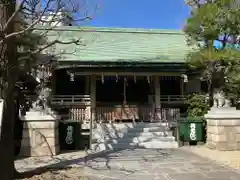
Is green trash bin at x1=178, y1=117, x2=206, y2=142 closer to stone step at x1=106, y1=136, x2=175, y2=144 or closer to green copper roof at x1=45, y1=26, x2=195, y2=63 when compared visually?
stone step at x1=106, y1=136, x2=175, y2=144

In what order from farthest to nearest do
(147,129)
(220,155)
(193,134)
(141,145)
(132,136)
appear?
(147,129), (132,136), (193,134), (141,145), (220,155)

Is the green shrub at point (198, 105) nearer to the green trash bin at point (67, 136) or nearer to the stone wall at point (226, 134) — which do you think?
the stone wall at point (226, 134)

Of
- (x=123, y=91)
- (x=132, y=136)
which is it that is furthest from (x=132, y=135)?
(x=123, y=91)

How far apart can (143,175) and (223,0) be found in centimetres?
840

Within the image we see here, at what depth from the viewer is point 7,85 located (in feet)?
24.9

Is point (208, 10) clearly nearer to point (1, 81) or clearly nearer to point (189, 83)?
point (189, 83)

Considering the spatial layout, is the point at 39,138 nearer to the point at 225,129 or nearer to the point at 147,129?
the point at 147,129

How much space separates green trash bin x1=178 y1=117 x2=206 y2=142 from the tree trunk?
25.5 ft

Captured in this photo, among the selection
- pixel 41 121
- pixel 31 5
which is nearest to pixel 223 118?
pixel 41 121

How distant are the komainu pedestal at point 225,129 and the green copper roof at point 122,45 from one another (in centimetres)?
539

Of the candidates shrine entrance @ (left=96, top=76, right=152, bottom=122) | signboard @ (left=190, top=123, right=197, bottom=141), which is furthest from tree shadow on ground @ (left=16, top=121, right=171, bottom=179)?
shrine entrance @ (left=96, top=76, right=152, bottom=122)

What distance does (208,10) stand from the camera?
539 inches

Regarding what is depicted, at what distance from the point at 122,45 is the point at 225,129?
951 centimetres

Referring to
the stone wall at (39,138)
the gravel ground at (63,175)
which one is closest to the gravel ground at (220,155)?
the gravel ground at (63,175)
